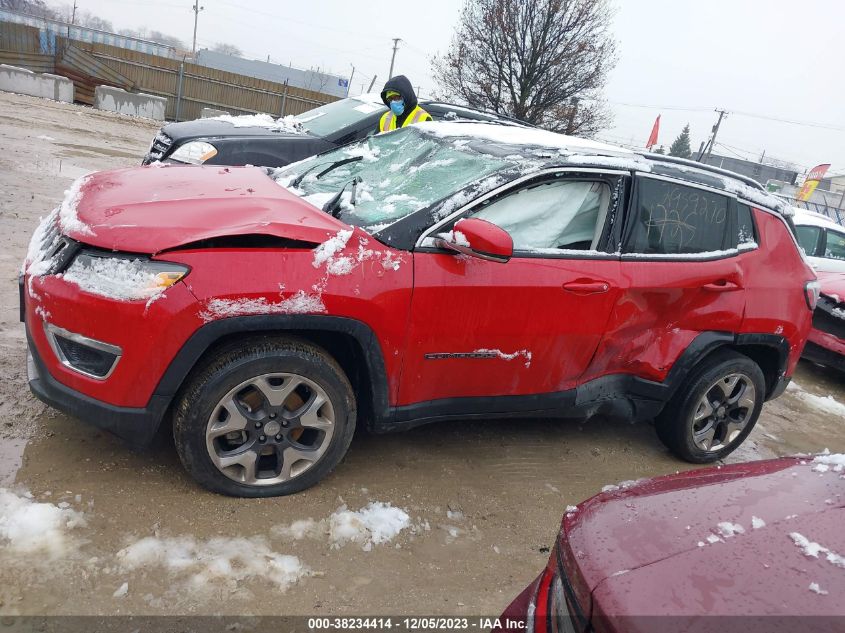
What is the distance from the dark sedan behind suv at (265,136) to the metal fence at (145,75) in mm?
15757

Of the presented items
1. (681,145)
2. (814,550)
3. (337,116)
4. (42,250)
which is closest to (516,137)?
(42,250)

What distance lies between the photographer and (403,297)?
285cm

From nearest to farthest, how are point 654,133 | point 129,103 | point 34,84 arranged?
point 34,84
point 129,103
point 654,133

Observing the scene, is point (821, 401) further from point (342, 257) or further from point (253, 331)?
point (253, 331)

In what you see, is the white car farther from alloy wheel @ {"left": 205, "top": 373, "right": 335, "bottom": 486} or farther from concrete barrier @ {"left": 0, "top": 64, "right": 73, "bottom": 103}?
concrete barrier @ {"left": 0, "top": 64, "right": 73, "bottom": 103}

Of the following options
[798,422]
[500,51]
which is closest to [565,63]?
[500,51]

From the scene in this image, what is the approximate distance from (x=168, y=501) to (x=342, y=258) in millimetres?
1300

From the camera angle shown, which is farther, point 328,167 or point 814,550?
point 328,167

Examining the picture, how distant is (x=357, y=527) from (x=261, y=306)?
1.08 m

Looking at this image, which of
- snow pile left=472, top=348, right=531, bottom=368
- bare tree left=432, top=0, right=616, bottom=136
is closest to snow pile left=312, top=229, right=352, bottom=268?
snow pile left=472, top=348, right=531, bottom=368

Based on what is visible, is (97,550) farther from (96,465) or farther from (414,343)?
(414,343)

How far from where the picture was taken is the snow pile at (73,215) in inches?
106

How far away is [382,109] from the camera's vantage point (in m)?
7.59

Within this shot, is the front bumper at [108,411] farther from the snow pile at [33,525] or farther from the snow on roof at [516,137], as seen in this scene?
the snow on roof at [516,137]
